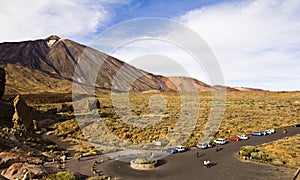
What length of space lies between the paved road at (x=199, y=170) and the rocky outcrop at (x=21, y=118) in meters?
17.7

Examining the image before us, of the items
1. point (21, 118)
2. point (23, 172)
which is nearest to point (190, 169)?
point (23, 172)

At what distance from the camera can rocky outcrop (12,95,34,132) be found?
125 feet

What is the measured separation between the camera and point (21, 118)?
38469 millimetres

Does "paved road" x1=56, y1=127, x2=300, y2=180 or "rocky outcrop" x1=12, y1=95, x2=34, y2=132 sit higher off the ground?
"rocky outcrop" x1=12, y1=95, x2=34, y2=132

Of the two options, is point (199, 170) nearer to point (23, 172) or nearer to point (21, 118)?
point (23, 172)

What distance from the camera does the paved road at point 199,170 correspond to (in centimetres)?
2230

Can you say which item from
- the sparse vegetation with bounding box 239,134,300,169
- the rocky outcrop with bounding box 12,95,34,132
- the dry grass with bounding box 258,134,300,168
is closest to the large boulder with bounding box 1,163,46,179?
the rocky outcrop with bounding box 12,95,34,132

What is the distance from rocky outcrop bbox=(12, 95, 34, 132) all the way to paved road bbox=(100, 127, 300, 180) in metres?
17.7

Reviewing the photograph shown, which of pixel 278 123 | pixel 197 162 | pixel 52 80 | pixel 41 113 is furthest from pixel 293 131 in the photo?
pixel 52 80

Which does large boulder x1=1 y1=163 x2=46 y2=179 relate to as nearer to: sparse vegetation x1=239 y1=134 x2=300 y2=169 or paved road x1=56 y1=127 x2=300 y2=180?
paved road x1=56 y1=127 x2=300 y2=180

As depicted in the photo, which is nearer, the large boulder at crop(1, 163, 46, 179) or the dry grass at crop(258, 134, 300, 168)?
the large boulder at crop(1, 163, 46, 179)

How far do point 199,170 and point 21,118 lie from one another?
26.7 metres

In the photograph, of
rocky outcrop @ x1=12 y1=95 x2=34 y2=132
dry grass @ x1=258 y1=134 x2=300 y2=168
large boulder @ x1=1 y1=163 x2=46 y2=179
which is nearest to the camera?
large boulder @ x1=1 y1=163 x2=46 y2=179

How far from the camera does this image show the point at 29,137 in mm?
36875
